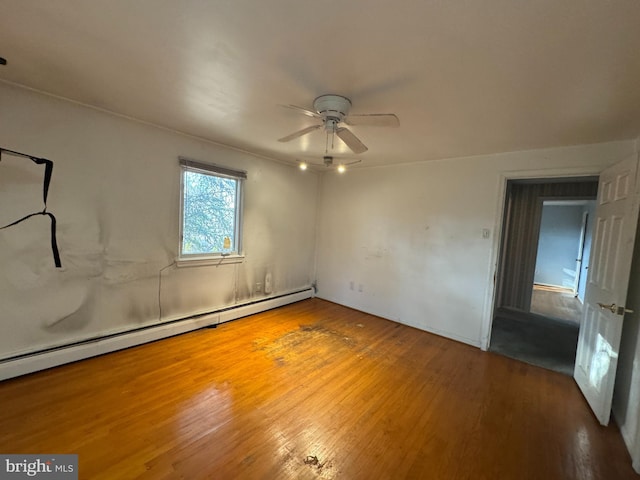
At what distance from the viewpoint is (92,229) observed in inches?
101

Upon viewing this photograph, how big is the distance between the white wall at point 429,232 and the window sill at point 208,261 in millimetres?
1734

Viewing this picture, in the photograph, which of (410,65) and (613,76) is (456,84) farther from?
(613,76)

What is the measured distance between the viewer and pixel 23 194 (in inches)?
87.2

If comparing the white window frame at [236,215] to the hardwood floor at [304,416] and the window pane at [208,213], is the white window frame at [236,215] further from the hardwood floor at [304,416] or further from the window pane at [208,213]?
the hardwood floor at [304,416]

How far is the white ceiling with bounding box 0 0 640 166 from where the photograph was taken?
118 cm

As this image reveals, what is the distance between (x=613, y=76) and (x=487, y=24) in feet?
3.18

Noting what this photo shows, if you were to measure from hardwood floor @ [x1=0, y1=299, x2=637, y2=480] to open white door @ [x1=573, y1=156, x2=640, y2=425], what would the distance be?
0.24m

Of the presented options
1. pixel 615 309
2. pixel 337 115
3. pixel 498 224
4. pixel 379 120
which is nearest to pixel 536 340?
pixel 498 224

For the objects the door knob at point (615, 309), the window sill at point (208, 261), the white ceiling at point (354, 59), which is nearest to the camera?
the white ceiling at point (354, 59)

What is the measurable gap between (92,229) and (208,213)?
1198 mm

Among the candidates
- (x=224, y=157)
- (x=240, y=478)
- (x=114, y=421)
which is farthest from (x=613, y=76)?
(x=114, y=421)

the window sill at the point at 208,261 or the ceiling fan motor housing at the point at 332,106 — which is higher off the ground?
the ceiling fan motor housing at the point at 332,106

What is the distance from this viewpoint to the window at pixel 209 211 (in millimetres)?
3236

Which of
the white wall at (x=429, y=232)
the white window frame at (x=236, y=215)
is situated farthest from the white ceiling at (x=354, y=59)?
the white window frame at (x=236, y=215)
